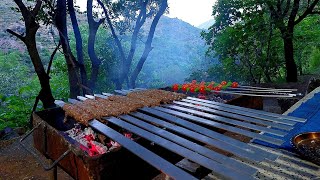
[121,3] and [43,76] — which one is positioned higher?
[121,3]

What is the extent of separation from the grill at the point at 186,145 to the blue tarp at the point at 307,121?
0.18 metres

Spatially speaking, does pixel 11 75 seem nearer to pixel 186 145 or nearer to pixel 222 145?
pixel 186 145

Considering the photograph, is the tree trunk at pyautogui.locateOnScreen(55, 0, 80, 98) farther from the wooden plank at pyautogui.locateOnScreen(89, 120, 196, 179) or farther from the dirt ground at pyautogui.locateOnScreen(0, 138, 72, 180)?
the wooden plank at pyautogui.locateOnScreen(89, 120, 196, 179)

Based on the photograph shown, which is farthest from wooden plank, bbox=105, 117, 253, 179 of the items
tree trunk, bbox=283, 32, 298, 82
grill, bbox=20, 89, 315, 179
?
tree trunk, bbox=283, 32, 298, 82

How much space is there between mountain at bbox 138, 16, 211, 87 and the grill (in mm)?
18284

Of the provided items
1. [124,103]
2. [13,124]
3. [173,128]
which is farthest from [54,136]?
[13,124]

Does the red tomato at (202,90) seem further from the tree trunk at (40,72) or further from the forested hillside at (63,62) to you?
the forested hillside at (63,62)

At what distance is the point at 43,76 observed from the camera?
8.29 metres

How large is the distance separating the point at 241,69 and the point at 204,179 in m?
13.5

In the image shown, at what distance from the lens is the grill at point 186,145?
1.94m

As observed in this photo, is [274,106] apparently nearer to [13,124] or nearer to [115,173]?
[115,173]

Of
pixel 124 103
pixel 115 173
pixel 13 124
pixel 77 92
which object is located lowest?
pixel 13 124

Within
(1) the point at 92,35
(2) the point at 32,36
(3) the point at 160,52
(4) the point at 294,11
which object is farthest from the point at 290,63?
(3) the point at 160,52

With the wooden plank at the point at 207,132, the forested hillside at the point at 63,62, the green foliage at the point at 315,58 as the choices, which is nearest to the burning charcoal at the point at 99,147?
the wooden plank at the point at 207,132
